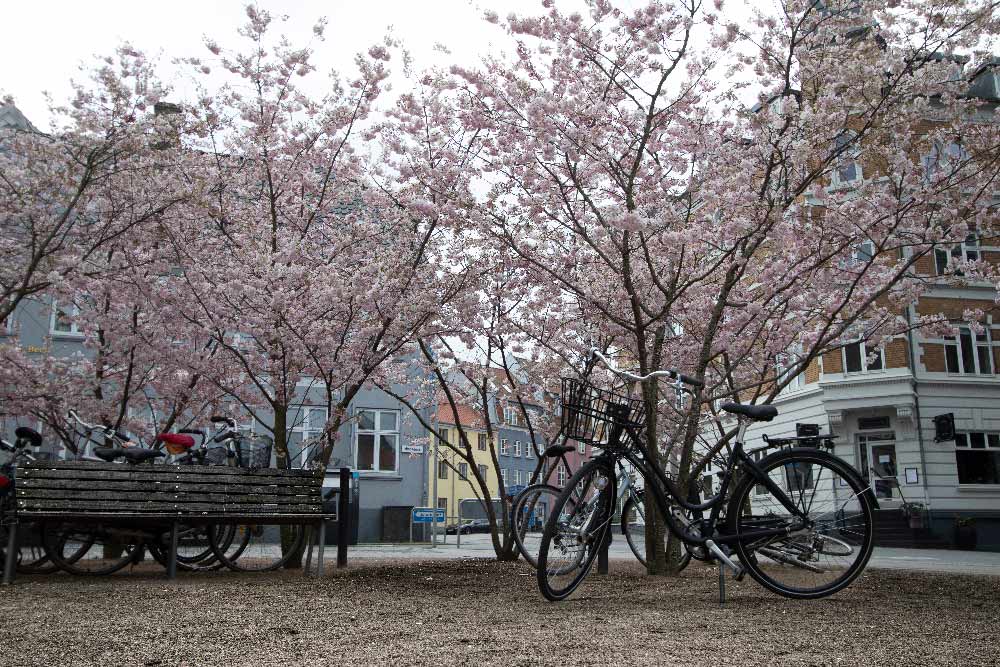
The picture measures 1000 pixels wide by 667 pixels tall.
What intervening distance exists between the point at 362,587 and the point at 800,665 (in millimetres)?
3522

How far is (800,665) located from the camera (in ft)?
9.39

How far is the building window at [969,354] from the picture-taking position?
24812 millimetres

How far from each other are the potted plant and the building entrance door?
2641mm

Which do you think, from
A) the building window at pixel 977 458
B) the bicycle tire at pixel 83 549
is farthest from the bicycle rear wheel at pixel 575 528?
the building window at pixel 977 458

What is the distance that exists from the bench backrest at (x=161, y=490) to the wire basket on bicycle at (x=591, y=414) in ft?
9.46

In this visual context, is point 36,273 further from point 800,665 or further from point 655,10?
point 800,665

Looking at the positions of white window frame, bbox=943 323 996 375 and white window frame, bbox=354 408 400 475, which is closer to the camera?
white window frame, bbox=943 323 996 375

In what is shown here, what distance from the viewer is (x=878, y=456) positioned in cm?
2477

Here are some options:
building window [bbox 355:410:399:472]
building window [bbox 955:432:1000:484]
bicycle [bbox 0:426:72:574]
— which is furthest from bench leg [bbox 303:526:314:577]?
building window [bbox 955:432:1000:484]

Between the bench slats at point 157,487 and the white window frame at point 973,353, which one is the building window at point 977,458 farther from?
the bench slats at point 157,487

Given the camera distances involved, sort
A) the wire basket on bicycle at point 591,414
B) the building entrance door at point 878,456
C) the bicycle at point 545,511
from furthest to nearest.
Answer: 1. the building entrance door at point 878,456
2. the bicycle at point 545,511
3. the wire basket on bicycle at point 591,414

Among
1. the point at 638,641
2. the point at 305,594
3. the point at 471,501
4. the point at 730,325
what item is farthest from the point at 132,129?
the point at 471,501

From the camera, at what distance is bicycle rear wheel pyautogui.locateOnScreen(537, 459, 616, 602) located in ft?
15.0

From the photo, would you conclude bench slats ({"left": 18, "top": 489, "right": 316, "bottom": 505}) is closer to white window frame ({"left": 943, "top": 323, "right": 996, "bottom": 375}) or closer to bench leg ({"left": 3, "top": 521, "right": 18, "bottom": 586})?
bench leg ({"left": 3, "top": 521, "right": 18, "bottom": 586})
